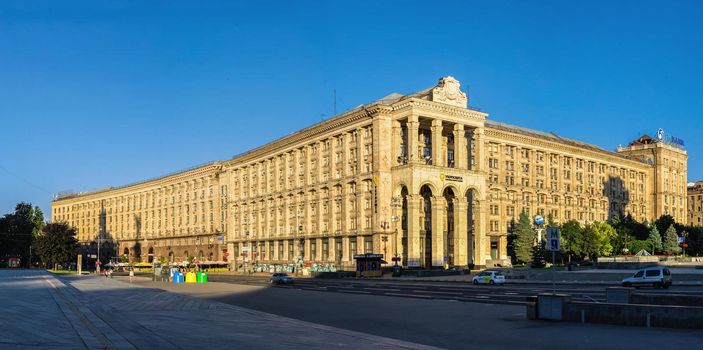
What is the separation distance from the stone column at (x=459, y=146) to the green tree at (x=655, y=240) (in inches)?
1790

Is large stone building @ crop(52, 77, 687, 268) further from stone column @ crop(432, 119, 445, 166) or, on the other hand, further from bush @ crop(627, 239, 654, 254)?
bush @ crop(627, 239, 654, 254)

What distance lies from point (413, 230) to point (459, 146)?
15.8 meters

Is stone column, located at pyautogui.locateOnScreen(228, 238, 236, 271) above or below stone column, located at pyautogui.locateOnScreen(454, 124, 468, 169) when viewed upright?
below

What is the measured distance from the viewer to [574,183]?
134500 mm

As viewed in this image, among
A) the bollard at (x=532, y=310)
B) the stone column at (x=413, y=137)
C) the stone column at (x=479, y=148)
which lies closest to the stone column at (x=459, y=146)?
the stone column at (x=479, y=148)

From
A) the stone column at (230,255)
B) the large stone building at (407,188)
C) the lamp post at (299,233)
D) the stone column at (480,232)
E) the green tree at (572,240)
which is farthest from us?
the stone column at (230,255)

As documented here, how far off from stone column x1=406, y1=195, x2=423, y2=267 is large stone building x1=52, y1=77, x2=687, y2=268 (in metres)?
0.16

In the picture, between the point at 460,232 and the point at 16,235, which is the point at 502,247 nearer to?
the point at 460,232

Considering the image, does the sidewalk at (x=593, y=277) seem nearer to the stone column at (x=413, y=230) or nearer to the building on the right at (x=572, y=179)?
the stone column at (x=413, y=230)

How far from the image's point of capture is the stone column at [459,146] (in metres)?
102

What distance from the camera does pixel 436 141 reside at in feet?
325

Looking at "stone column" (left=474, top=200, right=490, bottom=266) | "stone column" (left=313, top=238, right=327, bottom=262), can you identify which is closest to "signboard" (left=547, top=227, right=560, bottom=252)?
"stone column" (left=474, top=200, right=490, bottom=266)

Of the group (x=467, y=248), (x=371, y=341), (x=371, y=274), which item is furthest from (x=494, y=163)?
(x=371, y=341)

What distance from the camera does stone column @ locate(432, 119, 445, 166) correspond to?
9906 cm
